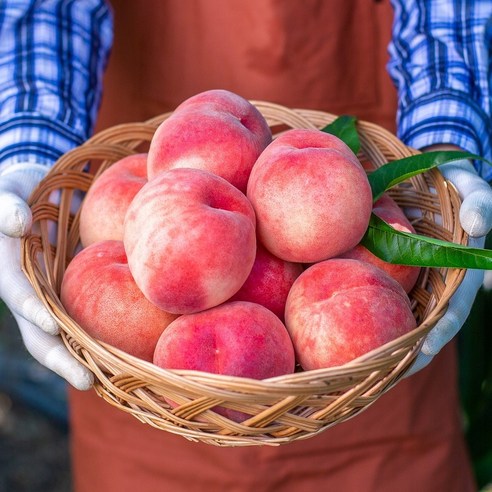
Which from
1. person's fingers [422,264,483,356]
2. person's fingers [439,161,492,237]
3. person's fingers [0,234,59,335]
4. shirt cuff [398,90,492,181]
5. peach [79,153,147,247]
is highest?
shirt cuff [398,90,492,181]

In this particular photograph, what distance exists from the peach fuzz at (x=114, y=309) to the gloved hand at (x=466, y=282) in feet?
0.96

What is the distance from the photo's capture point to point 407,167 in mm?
888

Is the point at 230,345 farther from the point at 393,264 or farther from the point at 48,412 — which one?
the point at 48,412

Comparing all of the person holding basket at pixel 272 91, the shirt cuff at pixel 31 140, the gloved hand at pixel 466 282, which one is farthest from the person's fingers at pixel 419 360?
the shirt cuff at pixel 31 140

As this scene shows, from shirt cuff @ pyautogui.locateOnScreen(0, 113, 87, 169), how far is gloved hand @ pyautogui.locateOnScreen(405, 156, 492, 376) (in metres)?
0.59

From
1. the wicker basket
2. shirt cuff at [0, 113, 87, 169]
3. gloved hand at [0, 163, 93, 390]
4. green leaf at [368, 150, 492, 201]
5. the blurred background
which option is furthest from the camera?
the blurred background

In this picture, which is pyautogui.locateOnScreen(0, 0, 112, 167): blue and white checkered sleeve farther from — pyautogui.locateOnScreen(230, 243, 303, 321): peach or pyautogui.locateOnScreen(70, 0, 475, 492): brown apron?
pyautogui.locateOnScreen(230, 243, 303, 321): peach

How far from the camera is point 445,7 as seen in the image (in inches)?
42.7

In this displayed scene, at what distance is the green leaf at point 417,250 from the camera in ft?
2.42

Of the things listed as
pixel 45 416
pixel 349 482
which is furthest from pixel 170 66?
pixel 45 416

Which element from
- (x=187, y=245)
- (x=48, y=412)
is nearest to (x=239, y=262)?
(x=187, y=245)

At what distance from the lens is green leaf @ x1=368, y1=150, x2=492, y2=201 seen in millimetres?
875

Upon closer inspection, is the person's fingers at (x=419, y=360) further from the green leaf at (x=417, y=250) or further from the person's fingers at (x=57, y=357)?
the person's fingers at (x=57, y=357)

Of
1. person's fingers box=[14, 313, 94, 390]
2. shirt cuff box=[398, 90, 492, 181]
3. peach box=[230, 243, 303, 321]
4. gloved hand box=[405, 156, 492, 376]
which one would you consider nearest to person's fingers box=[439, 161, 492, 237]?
gloved hand box=[405, 156, 492, 376]
